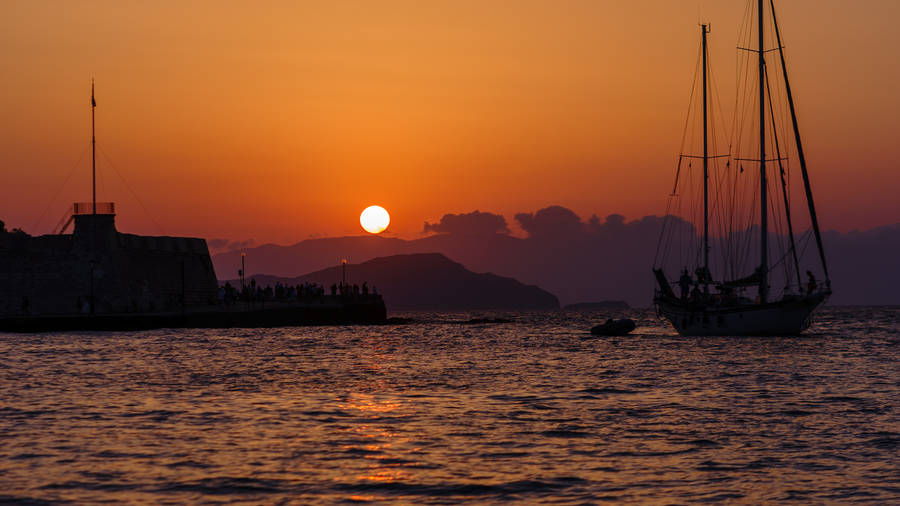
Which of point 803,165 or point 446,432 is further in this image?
point 803,165

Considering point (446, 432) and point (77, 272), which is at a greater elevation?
point (77, 272)

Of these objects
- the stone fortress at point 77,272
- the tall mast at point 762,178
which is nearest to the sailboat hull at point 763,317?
the tall mast at point 762,178

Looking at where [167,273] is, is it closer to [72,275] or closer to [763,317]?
[72,275]

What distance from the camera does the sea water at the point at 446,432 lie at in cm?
1488

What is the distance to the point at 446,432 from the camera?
20.5 metres

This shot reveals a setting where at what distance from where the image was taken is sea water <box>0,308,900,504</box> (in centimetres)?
1488

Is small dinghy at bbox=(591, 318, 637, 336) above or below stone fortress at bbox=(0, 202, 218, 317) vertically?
below

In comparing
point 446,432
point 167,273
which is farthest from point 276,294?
point 446,432

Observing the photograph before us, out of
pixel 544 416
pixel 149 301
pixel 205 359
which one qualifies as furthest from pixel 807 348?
pixel 149 301

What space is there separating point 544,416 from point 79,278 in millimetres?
62710

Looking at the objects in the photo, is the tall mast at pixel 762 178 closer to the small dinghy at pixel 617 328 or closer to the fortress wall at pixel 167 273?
the small dinghy at pixel 617 328

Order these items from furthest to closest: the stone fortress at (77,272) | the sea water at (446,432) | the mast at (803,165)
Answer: the stone fortress at (77,272), the mast at (803,165), the sea water at (446,432)

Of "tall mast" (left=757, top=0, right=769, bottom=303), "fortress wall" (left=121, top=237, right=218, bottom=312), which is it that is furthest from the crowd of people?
"tall mast" (left=757, top=0, right=769, bottom=303)

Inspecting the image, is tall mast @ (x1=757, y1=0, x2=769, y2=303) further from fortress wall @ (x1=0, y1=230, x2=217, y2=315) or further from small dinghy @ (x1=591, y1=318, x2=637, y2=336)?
fortress wall @ (x1=0, y1=230, x2=217, y2=315)
